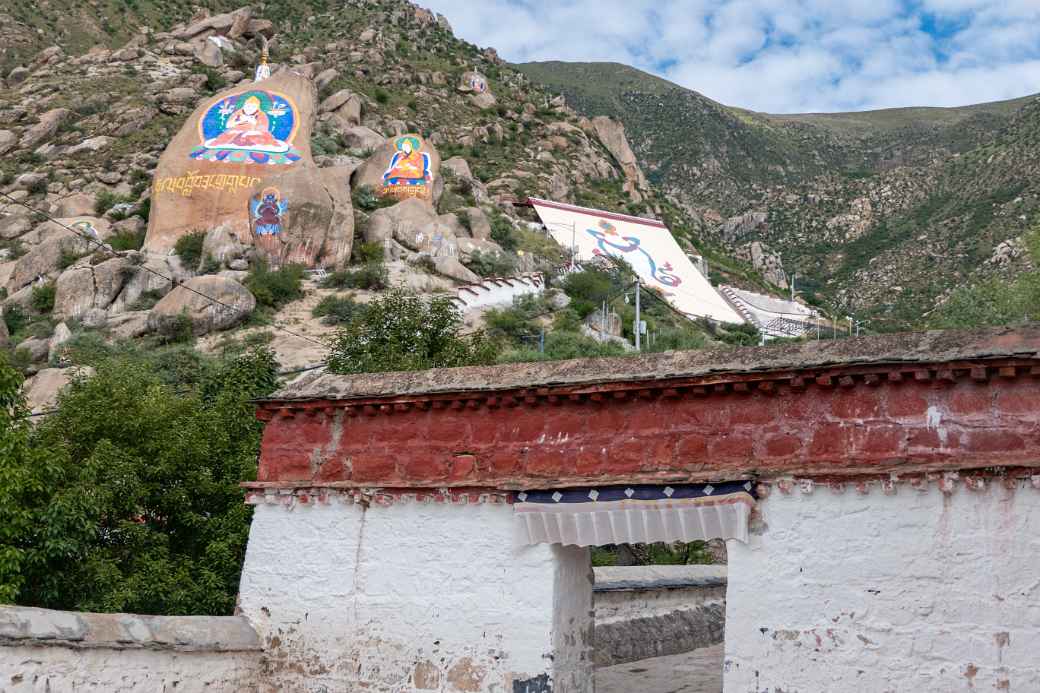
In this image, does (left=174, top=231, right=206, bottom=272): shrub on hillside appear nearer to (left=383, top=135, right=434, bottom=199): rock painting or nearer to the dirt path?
(left=383, top=135, right=434, bottom=199): rock painting

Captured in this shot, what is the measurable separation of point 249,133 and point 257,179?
2.62 m

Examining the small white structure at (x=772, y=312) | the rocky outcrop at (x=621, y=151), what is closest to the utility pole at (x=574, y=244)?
the small white structure at (x=772, y=312)

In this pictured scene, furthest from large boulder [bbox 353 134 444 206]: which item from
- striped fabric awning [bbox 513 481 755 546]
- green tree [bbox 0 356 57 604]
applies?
striped fabric awning [bbox 513 481 755 546]

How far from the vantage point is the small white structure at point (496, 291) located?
126 ft

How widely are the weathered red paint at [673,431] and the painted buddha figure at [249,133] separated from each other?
3466 cm

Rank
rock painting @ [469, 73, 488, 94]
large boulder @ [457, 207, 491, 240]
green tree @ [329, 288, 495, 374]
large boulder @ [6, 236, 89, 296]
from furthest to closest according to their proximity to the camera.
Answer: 1. rock painting @ [469, 73, 488, 94]
2. large boulder @ [457, 207, 491, 240]
3. large boulder @ [6, 236, 89, 296]
4. green tree @ [329, 288, 495, 374]

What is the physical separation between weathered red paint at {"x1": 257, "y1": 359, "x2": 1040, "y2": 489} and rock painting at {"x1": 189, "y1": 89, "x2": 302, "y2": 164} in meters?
34.3

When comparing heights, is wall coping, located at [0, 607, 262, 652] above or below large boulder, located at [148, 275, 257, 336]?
below

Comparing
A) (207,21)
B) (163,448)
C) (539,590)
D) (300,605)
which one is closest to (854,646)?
(539,590)

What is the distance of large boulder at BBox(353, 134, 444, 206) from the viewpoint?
48.6m

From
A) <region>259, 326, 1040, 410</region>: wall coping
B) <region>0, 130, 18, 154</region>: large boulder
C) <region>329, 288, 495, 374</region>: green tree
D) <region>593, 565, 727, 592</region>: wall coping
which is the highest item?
<region>0, 130, 18, 154</region>: large boulder

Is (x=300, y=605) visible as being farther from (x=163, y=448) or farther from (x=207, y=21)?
(x=207, y=21)

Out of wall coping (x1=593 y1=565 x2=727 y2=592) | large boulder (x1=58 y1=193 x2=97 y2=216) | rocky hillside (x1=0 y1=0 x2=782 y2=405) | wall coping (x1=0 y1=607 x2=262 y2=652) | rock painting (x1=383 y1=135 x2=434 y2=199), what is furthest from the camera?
rock painting (x1=383 y1=135 x2=434 y2=199)

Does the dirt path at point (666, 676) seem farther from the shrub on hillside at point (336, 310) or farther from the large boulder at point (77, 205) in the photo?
the large boulder at point (77, 205)
